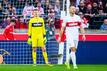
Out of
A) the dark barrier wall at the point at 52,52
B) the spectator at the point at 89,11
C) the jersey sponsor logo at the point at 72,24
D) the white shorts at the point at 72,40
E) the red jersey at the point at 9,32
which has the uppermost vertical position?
the jersey sponsor logo at the point at 72,24

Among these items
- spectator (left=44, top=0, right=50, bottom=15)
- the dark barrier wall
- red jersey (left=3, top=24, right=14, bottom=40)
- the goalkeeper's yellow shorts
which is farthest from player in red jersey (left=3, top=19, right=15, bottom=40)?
the goalkeeper's yellow shorts

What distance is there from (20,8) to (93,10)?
11.8ft

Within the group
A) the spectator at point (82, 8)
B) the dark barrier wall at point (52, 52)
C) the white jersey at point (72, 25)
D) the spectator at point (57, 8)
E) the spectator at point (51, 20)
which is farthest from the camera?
the spectator at point (82, 8)

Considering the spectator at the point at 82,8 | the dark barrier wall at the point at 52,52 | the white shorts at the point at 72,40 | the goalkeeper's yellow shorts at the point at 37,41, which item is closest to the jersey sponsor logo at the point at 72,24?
the white shorts at the point at 72,40

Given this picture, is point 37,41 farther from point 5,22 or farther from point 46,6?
point 5,22

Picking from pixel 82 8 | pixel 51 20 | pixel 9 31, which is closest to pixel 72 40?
pixel 51 20

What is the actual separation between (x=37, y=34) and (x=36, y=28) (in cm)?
24

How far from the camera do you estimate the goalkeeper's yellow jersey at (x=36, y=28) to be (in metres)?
21.0

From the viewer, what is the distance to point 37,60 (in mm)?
23062

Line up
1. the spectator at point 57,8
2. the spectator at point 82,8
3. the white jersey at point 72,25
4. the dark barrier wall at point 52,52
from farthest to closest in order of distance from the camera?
the spectator at point 82,8 → the spectator at point 57,8 → the dark barrier wall at point 52,52 → the white jersey at point 72,25

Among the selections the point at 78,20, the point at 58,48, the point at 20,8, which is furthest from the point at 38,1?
the point at 78,20

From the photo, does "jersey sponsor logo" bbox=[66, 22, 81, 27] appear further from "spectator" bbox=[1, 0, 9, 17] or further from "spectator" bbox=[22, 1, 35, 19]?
"spectator" bbox=[1, 0, 9, 17]

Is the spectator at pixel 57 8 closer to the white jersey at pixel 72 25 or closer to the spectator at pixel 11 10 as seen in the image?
the spectator at pixel 11 10

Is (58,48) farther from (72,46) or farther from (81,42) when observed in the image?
(72,46)
